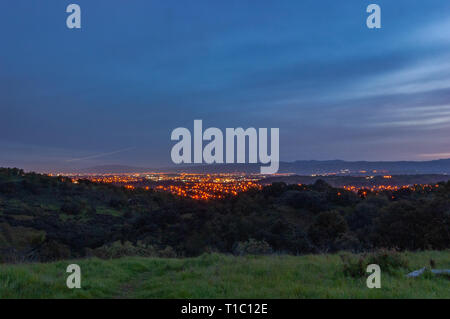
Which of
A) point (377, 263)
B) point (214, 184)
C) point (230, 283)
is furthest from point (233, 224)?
point (214, 184)

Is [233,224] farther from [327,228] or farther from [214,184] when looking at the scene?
[214,184]

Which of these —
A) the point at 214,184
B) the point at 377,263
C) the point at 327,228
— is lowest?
the point at 327,228

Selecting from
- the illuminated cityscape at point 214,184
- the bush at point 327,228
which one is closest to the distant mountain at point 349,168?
the illuminated cityscape at point 214,184

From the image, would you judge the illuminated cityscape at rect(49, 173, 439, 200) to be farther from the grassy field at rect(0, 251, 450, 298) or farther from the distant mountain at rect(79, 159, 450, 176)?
the grassy field at rect(0, 251, 450, 298)

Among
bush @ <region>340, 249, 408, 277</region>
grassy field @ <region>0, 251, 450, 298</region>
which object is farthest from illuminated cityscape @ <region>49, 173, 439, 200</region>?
bush @ <region>340, 249, 408, 277</region>

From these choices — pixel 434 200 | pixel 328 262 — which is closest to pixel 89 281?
pixel 328 262

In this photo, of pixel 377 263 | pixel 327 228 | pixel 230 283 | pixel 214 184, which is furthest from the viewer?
pixel 214 184

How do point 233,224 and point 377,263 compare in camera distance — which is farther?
Answer: point 233,224

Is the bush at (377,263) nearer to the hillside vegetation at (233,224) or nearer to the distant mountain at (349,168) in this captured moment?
the hillside vegetation at (233,224)
